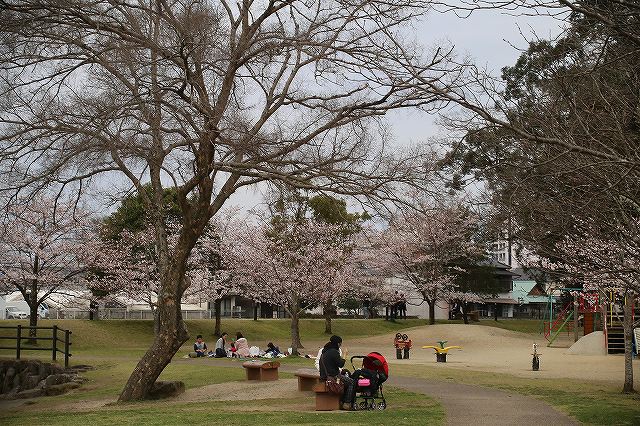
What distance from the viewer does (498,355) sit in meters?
34.2

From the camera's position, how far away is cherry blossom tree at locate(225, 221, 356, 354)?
3472 cm

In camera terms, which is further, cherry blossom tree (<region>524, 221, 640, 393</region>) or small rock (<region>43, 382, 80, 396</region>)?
small rock (<region>43, 382, 80, 396</region>)

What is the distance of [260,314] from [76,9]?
59902mm

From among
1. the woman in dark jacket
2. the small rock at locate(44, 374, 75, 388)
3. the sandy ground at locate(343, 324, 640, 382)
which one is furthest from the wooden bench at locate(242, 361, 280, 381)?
the sandy ground at locate(343, 324, 640, 382)

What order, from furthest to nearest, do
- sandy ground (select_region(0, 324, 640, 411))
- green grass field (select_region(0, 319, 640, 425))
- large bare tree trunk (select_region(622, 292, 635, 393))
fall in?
1. large bare tree trunk (select_region(622, 292, 635, 393))
2. sandy ground (select_region(0, 324, 640, 411))
3. green grass field (select_region(0, 319, 640, 425))

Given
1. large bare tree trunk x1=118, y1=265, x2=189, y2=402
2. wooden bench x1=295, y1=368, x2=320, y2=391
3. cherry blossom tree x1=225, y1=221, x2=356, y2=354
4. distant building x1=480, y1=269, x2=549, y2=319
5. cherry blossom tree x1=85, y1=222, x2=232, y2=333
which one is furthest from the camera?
distant building x1=480, y1=269, x2=549, y2=319

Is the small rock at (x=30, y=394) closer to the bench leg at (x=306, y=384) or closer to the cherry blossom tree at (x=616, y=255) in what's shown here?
the bench leg at (x=306, y=384)

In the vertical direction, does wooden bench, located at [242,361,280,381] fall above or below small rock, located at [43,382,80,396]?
above

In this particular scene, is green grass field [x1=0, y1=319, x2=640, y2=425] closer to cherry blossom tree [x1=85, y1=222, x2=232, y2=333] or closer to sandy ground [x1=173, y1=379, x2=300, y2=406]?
sandy ground [x1=173, y1=379, x2=300, y2=406]

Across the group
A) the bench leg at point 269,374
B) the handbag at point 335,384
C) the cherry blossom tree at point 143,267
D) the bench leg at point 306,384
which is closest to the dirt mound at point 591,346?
the bench leg at point 269,374

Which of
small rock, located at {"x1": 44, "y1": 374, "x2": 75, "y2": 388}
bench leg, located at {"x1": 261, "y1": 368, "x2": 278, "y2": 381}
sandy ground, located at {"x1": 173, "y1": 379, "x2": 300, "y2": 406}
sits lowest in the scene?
small rock, located at {"x1": 44, "y1": 374, "x2": 75, "y2": 388}

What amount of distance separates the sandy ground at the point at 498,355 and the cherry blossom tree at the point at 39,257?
1451cm

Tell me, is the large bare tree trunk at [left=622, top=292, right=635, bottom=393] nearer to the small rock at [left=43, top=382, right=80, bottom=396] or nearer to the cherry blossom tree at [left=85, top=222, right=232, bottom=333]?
the small rock at [left=43, top=382, right=80, bottom=396]

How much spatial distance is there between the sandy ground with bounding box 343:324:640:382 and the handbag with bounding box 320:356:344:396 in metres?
10.9
